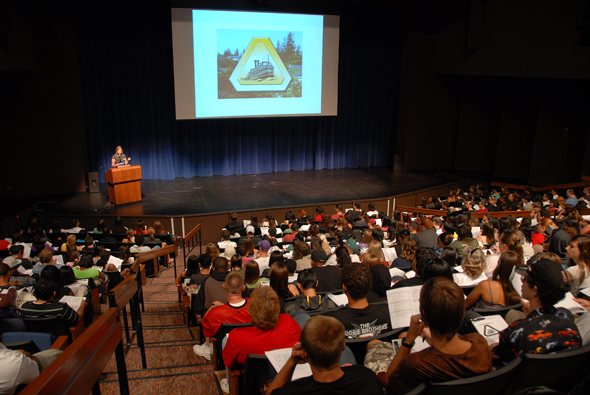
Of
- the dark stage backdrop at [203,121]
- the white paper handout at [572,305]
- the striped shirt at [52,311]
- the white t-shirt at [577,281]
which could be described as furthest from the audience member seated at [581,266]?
the dark stage backdrop at [203,121]

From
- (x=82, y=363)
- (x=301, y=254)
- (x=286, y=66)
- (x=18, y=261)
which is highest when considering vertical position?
(x=286, y=66)

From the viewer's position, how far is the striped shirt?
3.55 metres

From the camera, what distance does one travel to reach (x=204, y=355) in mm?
3859

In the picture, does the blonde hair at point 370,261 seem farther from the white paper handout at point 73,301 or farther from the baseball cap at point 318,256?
the white paper handout at point 73,301

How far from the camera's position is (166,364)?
381 centimetres

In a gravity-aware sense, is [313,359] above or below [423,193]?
above

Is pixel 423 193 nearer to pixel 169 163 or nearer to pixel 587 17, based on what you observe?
pixel 587 17

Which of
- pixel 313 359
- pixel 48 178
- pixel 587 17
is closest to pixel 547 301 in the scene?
pixel 313 359

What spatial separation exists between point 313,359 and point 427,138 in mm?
14717

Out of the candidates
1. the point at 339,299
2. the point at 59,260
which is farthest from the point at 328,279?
the point at 59,260

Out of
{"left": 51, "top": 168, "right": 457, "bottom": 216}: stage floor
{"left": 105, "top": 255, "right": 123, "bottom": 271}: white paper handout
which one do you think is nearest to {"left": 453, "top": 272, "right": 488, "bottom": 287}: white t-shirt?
{"left": 105, "top": 255, "right": 123, "bottom": 271}: white paper handout

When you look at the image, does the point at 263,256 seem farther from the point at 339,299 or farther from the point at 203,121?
the point at 203,121

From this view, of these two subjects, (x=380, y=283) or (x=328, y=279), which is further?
(x=328, y=279)

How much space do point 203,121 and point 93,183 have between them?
12.7 ft
